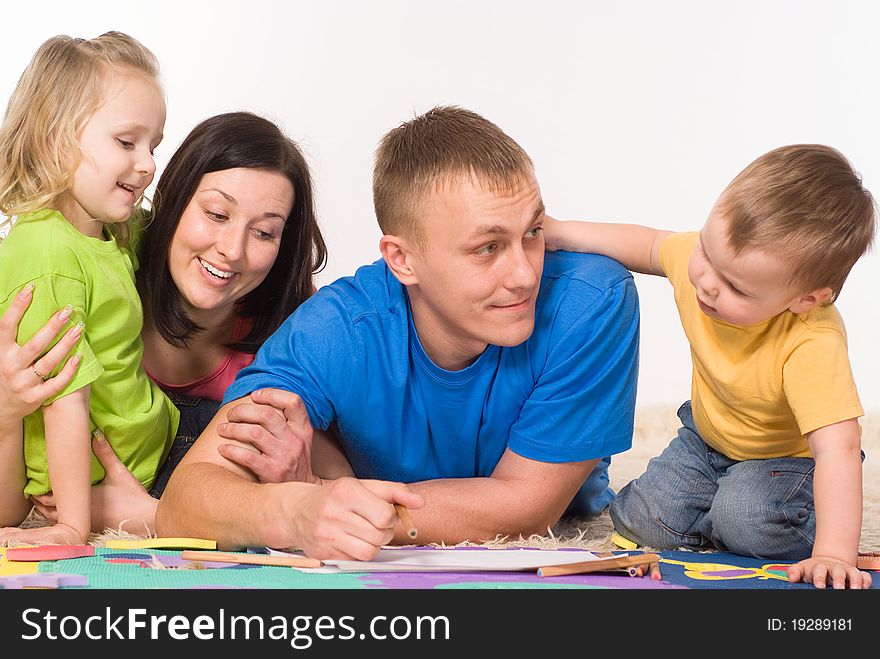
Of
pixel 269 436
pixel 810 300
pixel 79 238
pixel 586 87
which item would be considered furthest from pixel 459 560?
pixel 586 87

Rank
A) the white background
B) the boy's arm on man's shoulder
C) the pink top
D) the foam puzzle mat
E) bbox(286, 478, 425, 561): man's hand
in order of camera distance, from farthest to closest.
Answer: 1. the white background
2. the pink top
3. the boy's arm on man's shoulder
4. bbox(286, 478, 425, 561): man's hand
5. the foam puzzle mat

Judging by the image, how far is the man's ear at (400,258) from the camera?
1.86m

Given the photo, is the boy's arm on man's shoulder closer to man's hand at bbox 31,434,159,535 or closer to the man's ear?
the man's ear

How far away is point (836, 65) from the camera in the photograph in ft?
13.2

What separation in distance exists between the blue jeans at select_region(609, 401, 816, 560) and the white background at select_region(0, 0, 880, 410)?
1.89 m

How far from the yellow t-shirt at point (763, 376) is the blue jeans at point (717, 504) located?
Result: 0.13ft

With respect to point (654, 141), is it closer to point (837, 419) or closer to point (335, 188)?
point (335, 188)

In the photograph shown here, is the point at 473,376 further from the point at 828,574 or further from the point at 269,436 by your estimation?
the point at 828,574

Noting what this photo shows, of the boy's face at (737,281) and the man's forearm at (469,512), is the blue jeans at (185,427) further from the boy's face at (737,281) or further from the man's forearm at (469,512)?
the boy's face at (737,281)

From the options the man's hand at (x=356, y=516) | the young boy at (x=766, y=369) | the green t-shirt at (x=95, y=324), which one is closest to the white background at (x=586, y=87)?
the green t-shirt at (x=95, y=324)

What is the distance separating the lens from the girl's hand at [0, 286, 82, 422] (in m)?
1.88

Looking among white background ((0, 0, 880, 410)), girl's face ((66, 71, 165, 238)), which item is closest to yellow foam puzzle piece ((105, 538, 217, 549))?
girl's face ((66, 71, 165, 238))

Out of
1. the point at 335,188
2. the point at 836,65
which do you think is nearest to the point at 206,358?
the point at 335,188

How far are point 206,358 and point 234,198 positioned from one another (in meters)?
0.41
